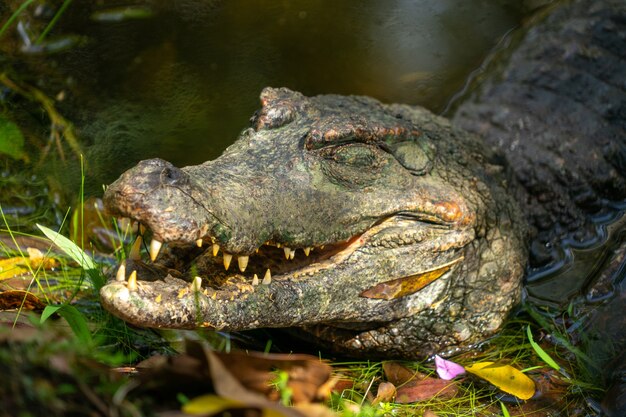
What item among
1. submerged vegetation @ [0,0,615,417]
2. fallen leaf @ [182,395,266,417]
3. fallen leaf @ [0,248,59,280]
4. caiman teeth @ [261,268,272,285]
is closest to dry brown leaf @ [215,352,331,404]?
submerged vegetation @ [0,0,615,417]

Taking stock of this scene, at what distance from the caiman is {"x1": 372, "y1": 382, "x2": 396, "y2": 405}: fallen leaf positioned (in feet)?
0.82

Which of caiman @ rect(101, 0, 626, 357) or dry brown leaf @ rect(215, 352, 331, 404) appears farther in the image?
caiman @ rect(101, 0, 626, 357)

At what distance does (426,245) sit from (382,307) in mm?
369

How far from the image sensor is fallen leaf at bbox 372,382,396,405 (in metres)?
3.33

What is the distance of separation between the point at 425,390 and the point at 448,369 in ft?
0.63

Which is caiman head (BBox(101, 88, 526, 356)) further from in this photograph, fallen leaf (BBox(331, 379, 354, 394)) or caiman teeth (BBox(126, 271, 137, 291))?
fallen leaf (BBox(331, 379, 354, 394))

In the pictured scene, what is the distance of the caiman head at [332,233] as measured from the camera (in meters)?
2.72

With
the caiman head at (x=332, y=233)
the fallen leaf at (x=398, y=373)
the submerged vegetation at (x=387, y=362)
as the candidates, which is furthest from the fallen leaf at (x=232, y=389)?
the fallen leaf at (x=398, y=373)

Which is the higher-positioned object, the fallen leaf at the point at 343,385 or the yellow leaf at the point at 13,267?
the yellow leaf at the point at 13,267

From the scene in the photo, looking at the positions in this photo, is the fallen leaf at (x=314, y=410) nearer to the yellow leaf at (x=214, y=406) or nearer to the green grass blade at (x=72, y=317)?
the yellow leaf at (x=214, y=406)

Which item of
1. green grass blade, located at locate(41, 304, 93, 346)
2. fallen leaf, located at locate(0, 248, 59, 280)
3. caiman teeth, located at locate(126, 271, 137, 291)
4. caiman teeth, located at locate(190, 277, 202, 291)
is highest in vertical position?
caiman teeth, located at locate(126, 271, 137, 291)

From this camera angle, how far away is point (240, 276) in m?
3.04

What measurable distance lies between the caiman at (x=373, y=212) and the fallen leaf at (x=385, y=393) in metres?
0.25

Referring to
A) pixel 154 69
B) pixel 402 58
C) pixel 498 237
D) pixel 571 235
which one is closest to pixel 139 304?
pixel 498 237
